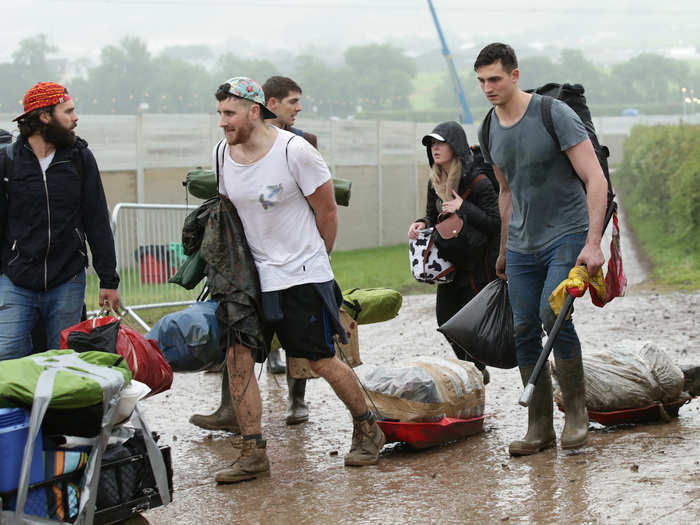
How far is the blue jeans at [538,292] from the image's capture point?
192 inches

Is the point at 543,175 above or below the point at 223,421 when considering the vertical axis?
above

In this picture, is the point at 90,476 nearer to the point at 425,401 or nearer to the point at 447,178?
the point at 425,401

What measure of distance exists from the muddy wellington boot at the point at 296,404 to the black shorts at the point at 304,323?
51.6 inches

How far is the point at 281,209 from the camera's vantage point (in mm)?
4848

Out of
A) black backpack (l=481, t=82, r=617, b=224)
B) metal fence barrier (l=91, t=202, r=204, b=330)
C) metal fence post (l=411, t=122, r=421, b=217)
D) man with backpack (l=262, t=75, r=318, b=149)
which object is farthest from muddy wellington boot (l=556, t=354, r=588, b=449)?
metal fence post (l=411, t=122, r=421, b=217)

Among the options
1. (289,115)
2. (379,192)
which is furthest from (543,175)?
(379,192)

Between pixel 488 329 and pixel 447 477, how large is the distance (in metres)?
0.99

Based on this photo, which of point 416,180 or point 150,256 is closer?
point 150,256

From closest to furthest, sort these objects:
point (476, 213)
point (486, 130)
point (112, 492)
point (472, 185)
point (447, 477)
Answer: point (112, 492)
point (447, 477)
point (486, 130)
point (476, 213)
point (472, 185)

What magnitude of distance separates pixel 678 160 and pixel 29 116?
19289mm

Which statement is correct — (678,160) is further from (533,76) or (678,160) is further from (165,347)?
(533,76)

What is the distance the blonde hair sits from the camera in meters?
6.23

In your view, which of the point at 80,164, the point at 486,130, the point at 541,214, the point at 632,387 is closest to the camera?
the point at 541,214

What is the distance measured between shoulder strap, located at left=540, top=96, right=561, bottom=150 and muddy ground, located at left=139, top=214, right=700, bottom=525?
1589 millimetres
